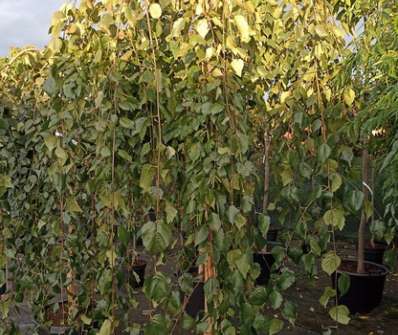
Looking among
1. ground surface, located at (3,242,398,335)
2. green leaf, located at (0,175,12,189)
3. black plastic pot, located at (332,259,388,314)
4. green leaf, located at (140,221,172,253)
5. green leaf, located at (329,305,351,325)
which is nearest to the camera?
green leaf, located at (140,221,172,253)

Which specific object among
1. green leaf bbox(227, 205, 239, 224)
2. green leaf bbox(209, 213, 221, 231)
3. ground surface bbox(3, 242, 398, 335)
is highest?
green leaf bbox(227, 205, 239, 224)

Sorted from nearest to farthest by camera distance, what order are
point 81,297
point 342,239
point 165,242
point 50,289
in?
point 165,242 < point 81,297 < point 50,289 < point 342,239

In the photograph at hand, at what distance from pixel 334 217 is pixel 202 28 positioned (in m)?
0.53

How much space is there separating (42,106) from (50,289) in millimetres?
679

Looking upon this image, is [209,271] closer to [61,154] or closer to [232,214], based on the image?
[232,214]

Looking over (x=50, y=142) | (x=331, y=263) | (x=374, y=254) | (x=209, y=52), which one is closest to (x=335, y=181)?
(x=331, y=263)

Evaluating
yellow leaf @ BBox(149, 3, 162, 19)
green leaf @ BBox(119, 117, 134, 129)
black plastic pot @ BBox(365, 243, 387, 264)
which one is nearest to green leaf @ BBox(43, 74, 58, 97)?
green leaf @ BBox(119, 117, 134, 129)

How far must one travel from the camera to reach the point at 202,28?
1042 millimetres

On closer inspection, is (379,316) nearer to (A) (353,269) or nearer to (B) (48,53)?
(A) (353,269)

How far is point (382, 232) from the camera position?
3.71ft

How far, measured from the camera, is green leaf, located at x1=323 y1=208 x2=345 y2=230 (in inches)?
42.4

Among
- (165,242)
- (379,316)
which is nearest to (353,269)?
(379,316)

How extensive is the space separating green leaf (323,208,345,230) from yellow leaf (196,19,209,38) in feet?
1.64

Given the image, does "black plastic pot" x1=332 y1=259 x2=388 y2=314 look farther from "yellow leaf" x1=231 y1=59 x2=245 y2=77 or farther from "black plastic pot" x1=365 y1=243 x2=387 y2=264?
"yellow leaf" x1=231 y1=59 x2=245 y2=77
